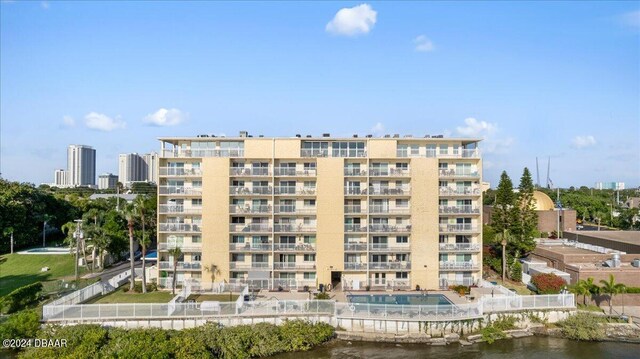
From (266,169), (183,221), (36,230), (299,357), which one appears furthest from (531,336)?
(36,230)

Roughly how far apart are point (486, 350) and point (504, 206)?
2106 centimetres

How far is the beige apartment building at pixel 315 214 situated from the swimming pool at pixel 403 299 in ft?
8.75

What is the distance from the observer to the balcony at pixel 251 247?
38938 mm

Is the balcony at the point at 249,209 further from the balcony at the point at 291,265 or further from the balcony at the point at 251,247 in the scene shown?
the balcony at the point at 291,265

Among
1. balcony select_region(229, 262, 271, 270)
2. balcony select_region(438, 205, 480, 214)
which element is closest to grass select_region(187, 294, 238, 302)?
balcony select_region(229, 262, 271, 270)

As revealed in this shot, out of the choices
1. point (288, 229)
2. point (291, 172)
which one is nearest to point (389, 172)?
point (291, 172)

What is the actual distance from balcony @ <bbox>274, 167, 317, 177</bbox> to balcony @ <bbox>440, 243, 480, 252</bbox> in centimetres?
1412

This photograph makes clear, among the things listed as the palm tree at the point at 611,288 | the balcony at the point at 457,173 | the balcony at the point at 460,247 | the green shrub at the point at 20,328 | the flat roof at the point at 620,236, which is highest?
the balcony at the point at 457,173

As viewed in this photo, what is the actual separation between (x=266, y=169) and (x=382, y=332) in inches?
704

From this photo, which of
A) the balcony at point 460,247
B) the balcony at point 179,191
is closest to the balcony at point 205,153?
the balcony at point 179,191

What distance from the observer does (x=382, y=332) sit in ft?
102

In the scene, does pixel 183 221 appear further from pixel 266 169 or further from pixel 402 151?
pixel 402 151

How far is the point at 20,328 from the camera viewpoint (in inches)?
1110

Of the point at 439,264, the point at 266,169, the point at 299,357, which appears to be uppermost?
the point at 266,169
